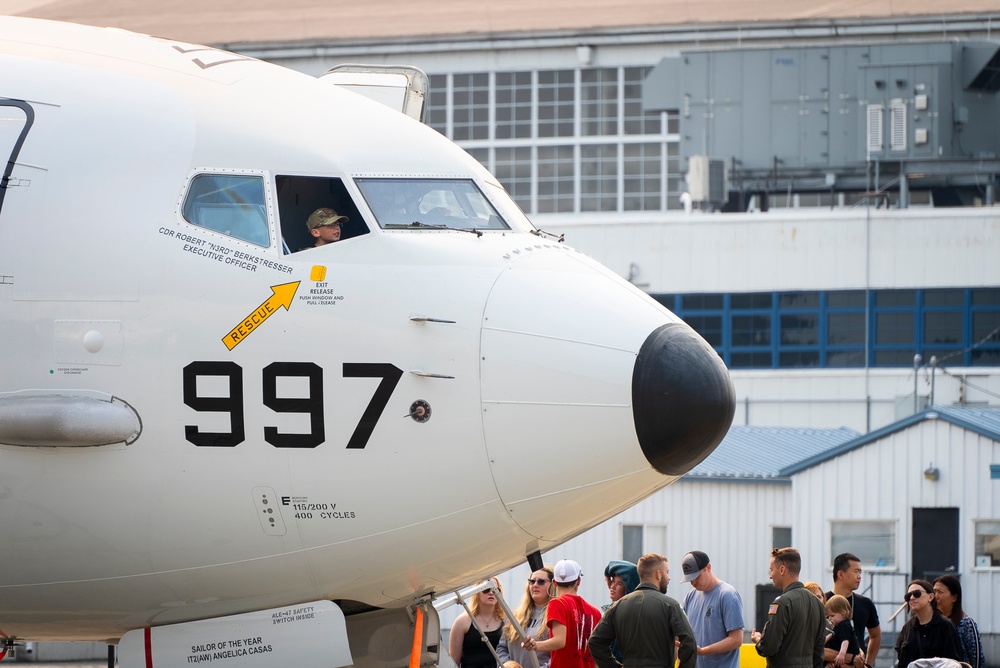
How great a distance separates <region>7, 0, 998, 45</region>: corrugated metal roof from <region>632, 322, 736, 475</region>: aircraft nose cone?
41676 millimetres

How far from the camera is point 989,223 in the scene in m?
36.3

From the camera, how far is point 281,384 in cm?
852

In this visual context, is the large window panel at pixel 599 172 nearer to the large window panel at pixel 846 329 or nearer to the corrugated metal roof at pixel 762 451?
the large window panel at pixel 846 329

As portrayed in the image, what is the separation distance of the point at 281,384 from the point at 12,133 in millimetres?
2420

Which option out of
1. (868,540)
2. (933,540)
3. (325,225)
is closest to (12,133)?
(325,225)

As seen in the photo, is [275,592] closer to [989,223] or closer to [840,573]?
[840,573]

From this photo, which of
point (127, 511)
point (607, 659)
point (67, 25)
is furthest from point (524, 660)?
point (67, 25)

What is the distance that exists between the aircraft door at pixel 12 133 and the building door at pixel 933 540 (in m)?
19.8

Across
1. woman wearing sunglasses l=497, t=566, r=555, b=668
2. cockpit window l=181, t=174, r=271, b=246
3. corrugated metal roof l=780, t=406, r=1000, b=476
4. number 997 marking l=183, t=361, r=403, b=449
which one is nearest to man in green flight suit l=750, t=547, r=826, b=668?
woman wearing sunglasses l=497, t=566, r=555, b=668

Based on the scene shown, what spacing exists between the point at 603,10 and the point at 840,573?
4023cm

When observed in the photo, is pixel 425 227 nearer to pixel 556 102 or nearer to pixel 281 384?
pixel 281 384

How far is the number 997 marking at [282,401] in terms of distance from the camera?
847cm

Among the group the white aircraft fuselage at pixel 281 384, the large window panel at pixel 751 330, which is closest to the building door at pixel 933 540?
the large window panel at pixel 751 330

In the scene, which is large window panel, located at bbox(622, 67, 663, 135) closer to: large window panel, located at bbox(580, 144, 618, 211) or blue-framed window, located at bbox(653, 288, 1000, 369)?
large window panel, located at bbox(580, 144, 618, 211)
